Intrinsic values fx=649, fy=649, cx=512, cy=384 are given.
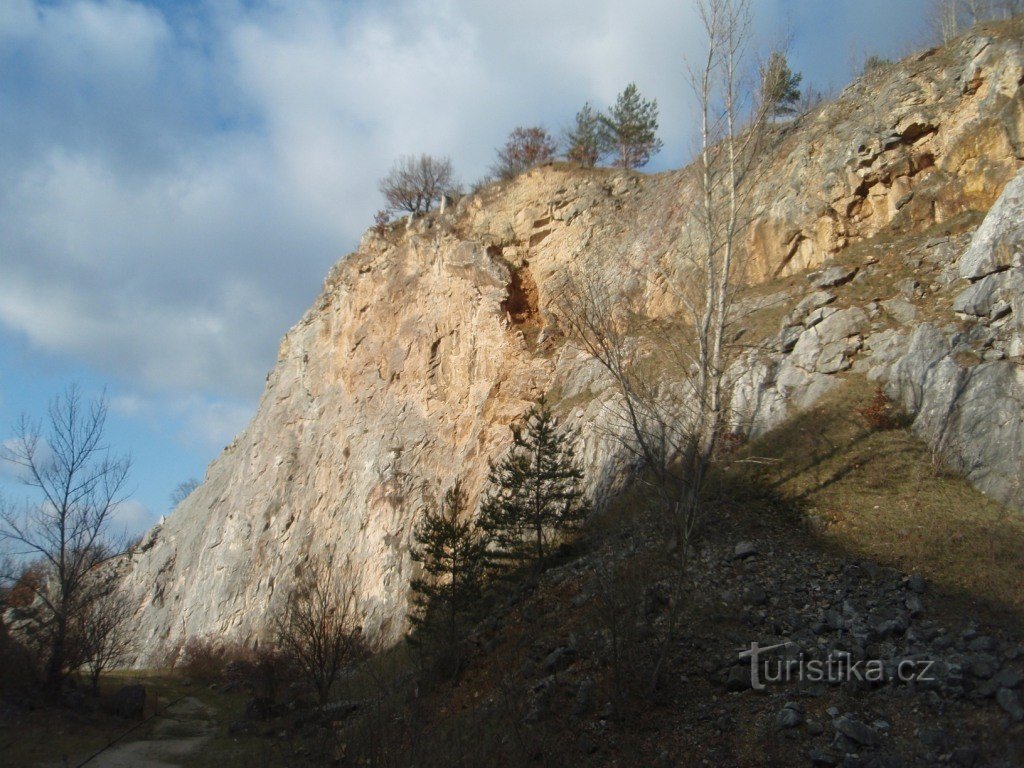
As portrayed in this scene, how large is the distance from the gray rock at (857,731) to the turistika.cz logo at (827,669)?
0.77 m

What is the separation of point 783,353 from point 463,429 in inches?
531

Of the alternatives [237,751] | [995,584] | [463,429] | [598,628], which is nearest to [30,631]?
[237,751]

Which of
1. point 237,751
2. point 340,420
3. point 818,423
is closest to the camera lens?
point 237,751

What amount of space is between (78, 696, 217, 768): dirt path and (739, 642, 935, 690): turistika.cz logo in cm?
1081

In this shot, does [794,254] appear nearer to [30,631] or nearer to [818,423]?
[818,423]

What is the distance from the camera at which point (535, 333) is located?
2745 cm

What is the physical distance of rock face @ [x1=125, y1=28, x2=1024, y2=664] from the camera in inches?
614

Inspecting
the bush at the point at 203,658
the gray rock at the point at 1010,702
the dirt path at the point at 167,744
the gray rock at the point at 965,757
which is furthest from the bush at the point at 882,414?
the bush at the point at 203,658

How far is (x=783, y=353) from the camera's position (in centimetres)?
1702

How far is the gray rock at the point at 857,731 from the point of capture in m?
6.32

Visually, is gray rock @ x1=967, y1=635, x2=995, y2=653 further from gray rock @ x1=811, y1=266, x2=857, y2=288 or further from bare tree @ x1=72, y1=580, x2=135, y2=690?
bare tree @ x1=72, y1=580, x2=135, y2=690

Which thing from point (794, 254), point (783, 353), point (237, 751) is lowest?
point (237, 751)

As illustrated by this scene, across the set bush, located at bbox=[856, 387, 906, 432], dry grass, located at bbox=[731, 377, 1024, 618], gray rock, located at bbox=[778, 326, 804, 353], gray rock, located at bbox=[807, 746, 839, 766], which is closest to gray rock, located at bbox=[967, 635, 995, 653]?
dry grass, located at bbox=[731, 377, 1024, 618]

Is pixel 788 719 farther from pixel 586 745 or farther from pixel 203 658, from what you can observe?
pixel 203 658
